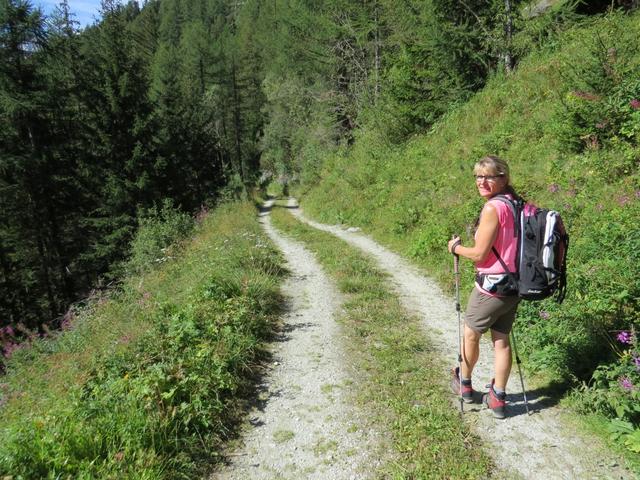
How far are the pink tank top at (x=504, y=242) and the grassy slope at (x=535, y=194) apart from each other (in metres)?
1.41

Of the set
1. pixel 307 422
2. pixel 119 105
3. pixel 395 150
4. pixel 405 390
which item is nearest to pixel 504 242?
pixel 405 390

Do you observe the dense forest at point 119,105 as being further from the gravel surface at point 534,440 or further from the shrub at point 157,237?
the gravel surface at point 534,440

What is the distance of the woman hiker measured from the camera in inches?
127

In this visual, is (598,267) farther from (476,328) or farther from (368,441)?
(368,441)

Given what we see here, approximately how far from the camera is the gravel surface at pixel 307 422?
3.27m

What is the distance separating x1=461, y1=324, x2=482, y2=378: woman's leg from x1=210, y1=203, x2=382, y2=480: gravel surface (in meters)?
1.12

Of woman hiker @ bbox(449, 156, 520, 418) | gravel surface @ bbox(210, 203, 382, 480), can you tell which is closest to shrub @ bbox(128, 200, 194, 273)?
gravel surface @ bbox(210, 203, 382, 480)

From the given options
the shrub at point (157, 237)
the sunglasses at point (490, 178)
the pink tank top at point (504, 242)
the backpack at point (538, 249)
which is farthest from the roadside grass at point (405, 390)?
the shrub at point (157, 237)

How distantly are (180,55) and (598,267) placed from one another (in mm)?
56323

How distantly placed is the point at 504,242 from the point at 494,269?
0.81 ft

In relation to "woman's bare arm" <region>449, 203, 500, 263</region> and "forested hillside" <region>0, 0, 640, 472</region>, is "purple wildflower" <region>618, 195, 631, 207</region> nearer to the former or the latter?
"forested hillside" <region>0, 0, 640, 472</region>

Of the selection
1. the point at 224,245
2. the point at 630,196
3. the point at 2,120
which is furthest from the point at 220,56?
the point at 630,196

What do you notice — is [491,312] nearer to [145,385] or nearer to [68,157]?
[145,385]

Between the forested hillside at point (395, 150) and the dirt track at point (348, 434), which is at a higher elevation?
the forested hillside at point (395, 150)
